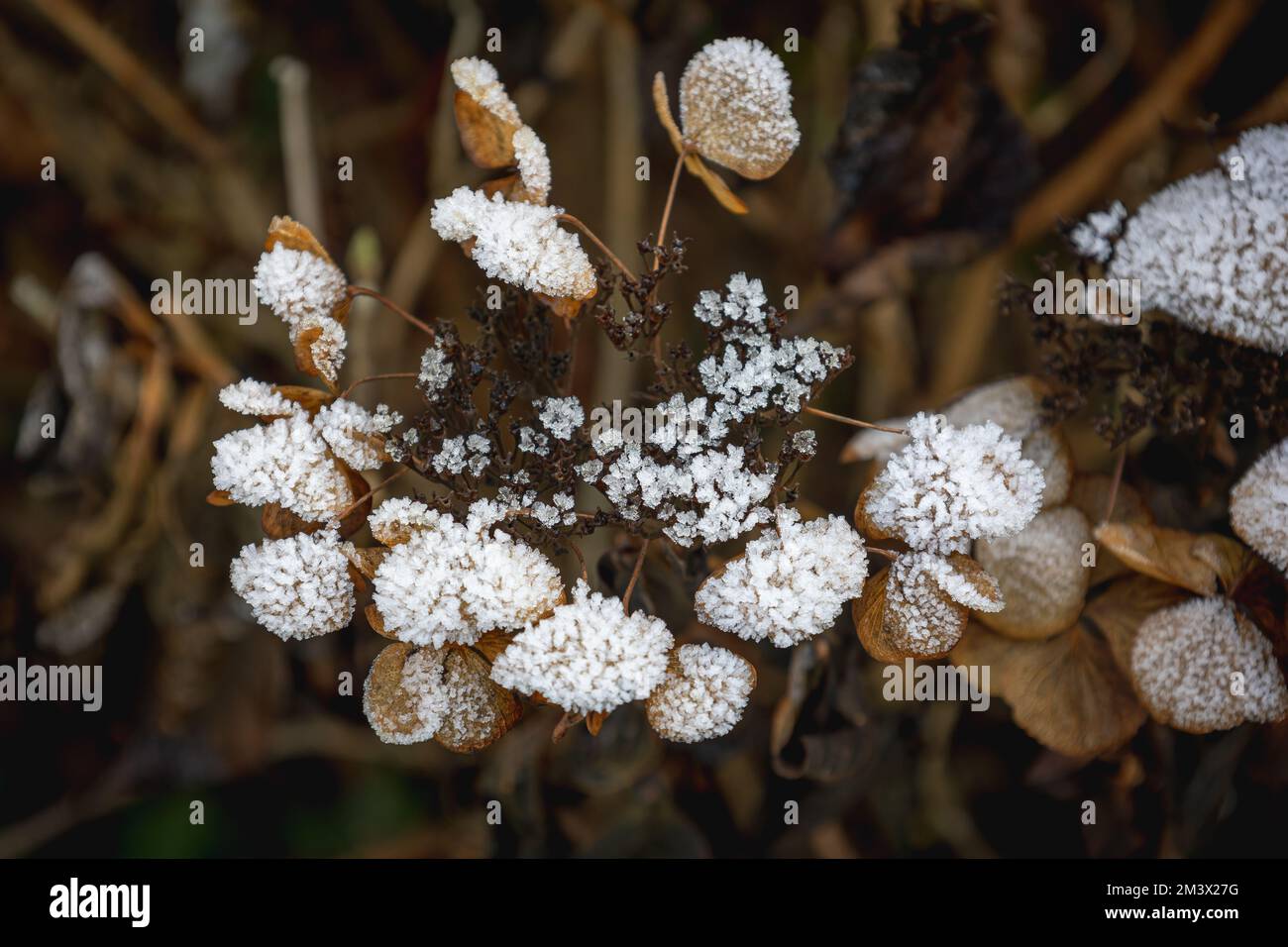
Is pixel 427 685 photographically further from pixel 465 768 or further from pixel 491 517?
pixel 465 768

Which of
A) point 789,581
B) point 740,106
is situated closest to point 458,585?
point 789,581

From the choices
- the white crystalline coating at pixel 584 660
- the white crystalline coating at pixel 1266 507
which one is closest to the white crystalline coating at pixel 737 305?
the white crystalline coating at pixel 584 660

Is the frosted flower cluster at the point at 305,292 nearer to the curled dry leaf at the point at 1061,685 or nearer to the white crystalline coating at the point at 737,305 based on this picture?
the white crystalline coating at the point at 737,305

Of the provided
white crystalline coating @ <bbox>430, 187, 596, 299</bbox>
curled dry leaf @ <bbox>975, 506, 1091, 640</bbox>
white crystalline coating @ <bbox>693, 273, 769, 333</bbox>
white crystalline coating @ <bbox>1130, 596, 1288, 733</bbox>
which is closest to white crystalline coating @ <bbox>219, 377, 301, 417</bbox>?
white crystalline coating @ <bbox>430, 187, 596, 299</bbox>

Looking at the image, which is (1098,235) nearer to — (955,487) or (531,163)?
(955,487)

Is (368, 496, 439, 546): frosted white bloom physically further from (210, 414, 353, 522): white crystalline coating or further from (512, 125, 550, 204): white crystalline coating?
(512, 125, 550, 204): white crystalline coating
